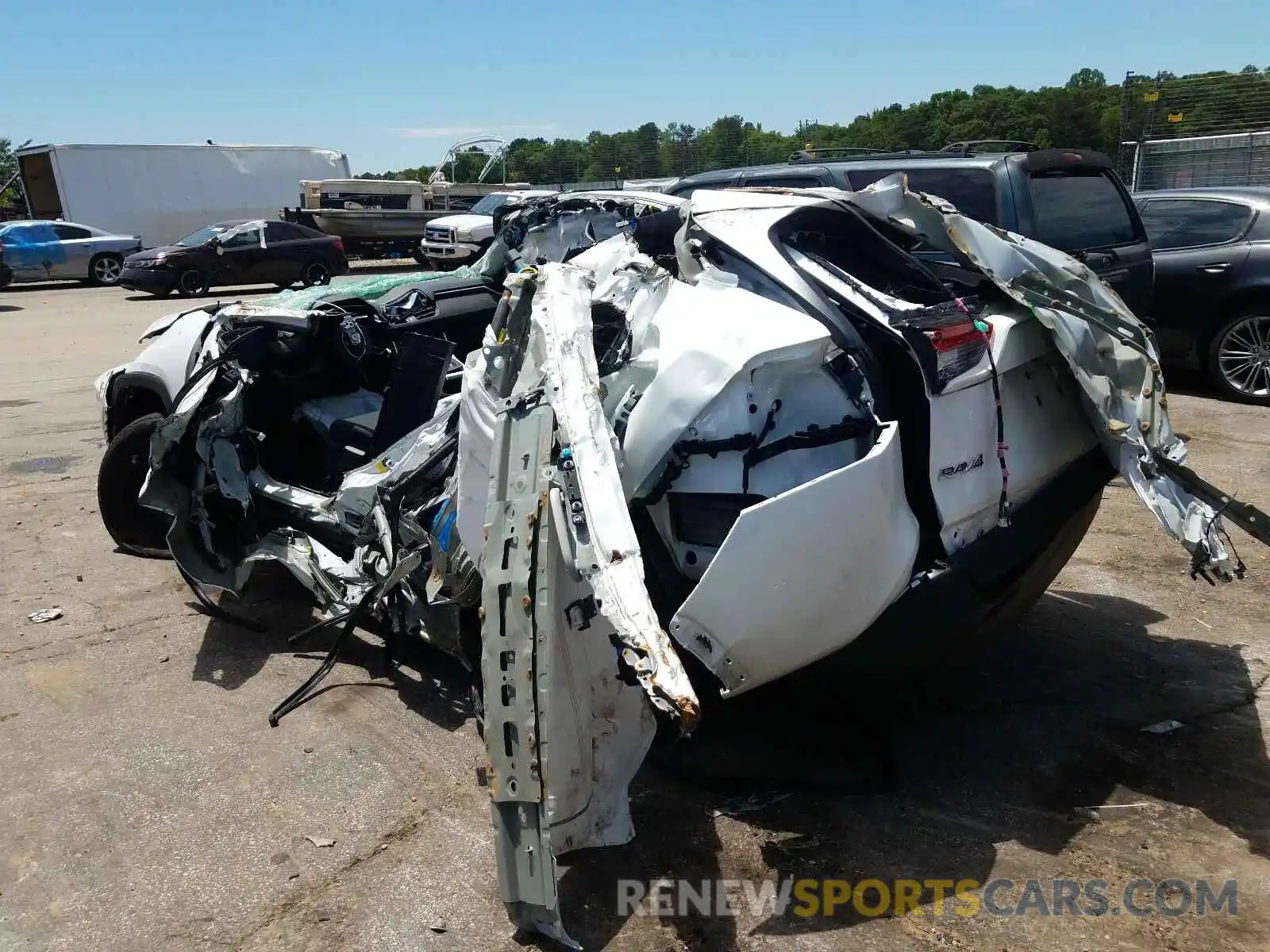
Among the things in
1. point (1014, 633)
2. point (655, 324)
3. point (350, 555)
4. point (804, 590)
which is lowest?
point (1014, 633)

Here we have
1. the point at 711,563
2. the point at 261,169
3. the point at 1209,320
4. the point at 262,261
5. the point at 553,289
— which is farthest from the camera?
the point at 261,169

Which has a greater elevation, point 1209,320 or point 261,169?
point 261,169

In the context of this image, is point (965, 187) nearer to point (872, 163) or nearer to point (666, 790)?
point (872, 163)

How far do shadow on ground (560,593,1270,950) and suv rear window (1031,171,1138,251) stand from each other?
3.37 metres

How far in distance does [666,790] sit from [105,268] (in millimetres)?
24580

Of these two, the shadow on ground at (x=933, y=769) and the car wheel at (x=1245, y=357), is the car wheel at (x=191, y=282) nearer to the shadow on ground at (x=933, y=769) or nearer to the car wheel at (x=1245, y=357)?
the car wheel at (x=1245, y=357)

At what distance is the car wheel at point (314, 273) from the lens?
20.6 meters

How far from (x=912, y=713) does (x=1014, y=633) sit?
0.87m

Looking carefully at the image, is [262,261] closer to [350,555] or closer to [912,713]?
[350,555]

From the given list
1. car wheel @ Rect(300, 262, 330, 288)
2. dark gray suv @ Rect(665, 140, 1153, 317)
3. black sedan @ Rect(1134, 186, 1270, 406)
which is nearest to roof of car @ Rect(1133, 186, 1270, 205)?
black sedan @ Rect(1134, 186, 1270, 406)

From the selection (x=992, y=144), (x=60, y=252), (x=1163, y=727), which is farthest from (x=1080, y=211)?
(x=60, y=252)

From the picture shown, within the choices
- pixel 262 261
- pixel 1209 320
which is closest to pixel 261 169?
pixel 262 261

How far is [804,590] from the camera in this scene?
96.7 inches

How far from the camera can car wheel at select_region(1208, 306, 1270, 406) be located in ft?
26.0
